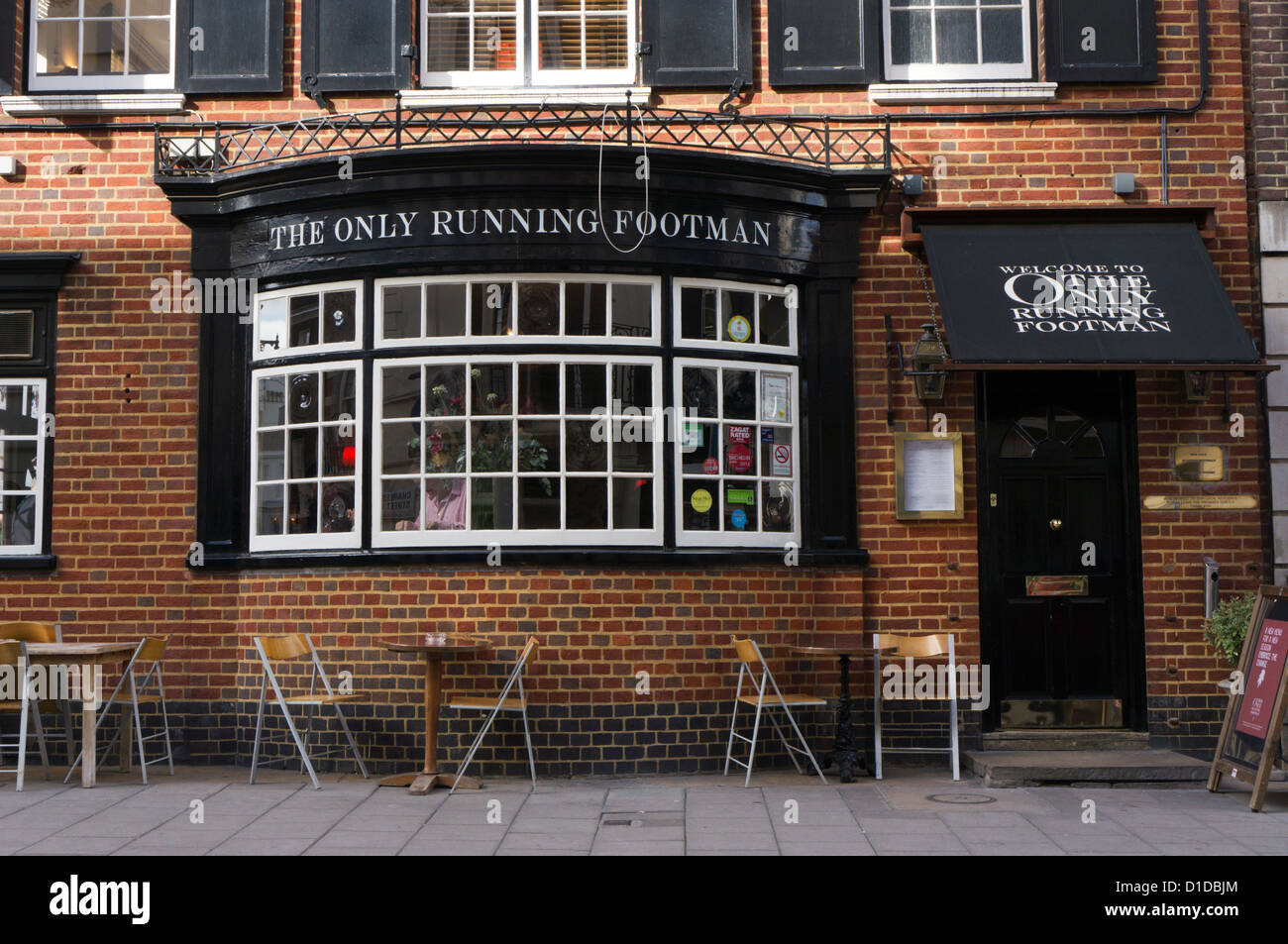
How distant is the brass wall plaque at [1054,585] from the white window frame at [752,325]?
7.55 ft

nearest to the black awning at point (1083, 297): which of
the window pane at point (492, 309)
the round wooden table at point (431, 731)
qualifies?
the window pane at point (492, 309)

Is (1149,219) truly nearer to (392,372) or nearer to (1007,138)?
(1007,138)

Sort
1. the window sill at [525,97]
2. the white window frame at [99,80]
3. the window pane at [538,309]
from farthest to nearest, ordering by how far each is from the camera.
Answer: the white window frame at [99,80] → the window sill at [525,97] → the window pane at [538,309]

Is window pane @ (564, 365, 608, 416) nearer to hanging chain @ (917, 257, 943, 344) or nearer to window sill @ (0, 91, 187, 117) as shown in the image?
hanging chain @ (917, 257, 943, 344)

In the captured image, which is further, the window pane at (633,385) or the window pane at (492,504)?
the window pane at (633,385)

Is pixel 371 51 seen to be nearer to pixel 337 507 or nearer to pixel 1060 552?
pixel 337 507

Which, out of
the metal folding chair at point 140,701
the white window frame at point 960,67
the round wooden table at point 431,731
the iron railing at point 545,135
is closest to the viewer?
the round wooden table at point 431,731

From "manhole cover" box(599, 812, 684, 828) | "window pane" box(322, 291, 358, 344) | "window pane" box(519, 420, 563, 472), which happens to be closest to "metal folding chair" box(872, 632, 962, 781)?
"manhole cover" box(599, 812, 684, 828)

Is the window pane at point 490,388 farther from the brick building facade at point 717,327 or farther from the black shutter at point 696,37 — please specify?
the black shutter at point 696,37

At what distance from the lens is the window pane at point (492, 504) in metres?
8.73

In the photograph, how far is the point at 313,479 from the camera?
29.8ft

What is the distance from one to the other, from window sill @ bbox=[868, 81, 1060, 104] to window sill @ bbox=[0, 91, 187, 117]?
16.4 ft

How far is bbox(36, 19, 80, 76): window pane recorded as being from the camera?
32.2 ft

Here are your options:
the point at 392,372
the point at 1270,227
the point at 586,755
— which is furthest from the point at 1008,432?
the point at 392,372
